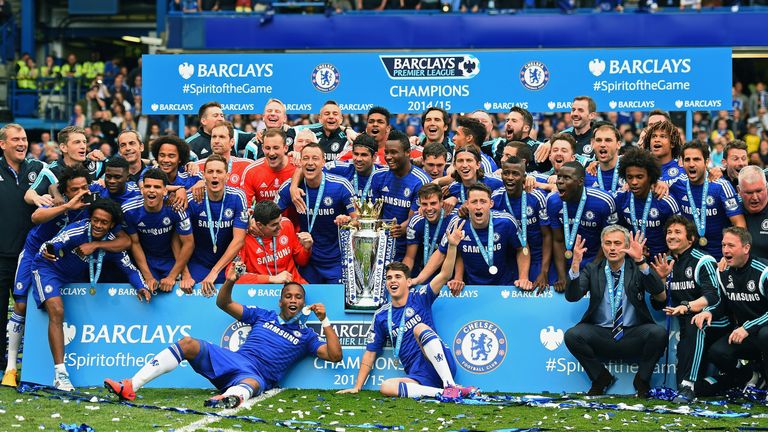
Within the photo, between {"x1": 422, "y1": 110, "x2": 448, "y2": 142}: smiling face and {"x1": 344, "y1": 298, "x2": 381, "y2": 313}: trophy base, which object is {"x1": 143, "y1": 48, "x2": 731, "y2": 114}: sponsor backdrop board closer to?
{"x1": 422, "y1": 110, "x2": 448, "y2": 142}: smiling face

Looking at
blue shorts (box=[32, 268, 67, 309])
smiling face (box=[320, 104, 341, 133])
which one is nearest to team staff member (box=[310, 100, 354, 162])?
smiling face (box=[320, 104, 341, 133])

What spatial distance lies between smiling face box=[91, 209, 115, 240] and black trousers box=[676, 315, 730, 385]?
5163 millimetres

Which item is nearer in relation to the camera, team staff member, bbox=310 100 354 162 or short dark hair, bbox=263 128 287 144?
short dark hair, bbox=263 128 287 144

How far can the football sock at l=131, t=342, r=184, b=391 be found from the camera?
32.3 ft

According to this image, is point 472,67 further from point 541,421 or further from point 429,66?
point 541,421

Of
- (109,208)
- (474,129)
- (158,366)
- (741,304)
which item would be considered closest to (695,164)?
(741,304)

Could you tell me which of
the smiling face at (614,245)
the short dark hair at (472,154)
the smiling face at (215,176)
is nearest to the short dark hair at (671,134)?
the smiling face at (614,245)

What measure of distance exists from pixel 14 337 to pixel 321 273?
296 centimetres

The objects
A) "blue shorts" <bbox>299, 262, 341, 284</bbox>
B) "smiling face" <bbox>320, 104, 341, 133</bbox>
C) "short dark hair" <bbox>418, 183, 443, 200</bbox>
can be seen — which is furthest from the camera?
"smiling face" <bbox>320, 104, 341, 133</bbox>

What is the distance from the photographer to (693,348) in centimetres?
1018

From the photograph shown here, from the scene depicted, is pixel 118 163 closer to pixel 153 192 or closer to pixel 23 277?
pixel 153 192

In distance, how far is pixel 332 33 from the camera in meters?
26.5

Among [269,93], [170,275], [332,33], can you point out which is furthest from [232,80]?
[332,33]

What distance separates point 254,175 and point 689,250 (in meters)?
4.38
